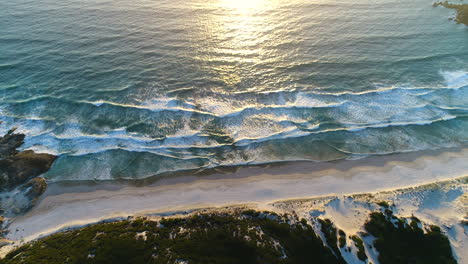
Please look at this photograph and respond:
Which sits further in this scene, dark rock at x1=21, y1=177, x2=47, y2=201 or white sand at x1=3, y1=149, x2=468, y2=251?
dark rock at x1=21, y1=177, x2=47, y2=201

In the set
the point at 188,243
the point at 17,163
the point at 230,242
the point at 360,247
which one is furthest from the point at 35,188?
the point at 360,247

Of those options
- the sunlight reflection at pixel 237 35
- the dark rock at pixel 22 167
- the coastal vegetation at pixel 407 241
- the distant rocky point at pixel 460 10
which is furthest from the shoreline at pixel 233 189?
the distant rocky point at pixel 460 10

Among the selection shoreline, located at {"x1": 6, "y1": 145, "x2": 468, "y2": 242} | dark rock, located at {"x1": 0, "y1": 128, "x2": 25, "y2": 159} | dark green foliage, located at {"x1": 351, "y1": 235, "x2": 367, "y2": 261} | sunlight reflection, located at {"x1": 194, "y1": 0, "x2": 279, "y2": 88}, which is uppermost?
sunlight reflection, located at {"x1": 194, "y1": 0, "x2": 279, "y2": 88}

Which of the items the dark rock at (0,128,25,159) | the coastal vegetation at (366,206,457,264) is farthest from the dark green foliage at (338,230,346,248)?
the dark rock at (0,128,25,159)

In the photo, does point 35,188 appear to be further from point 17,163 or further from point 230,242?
point 230,242

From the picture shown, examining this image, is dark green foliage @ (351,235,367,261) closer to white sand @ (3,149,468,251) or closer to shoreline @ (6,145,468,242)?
white sand @ (3,149,468,251)

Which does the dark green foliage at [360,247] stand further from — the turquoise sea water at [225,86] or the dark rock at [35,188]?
the dark rock at [35,188]
